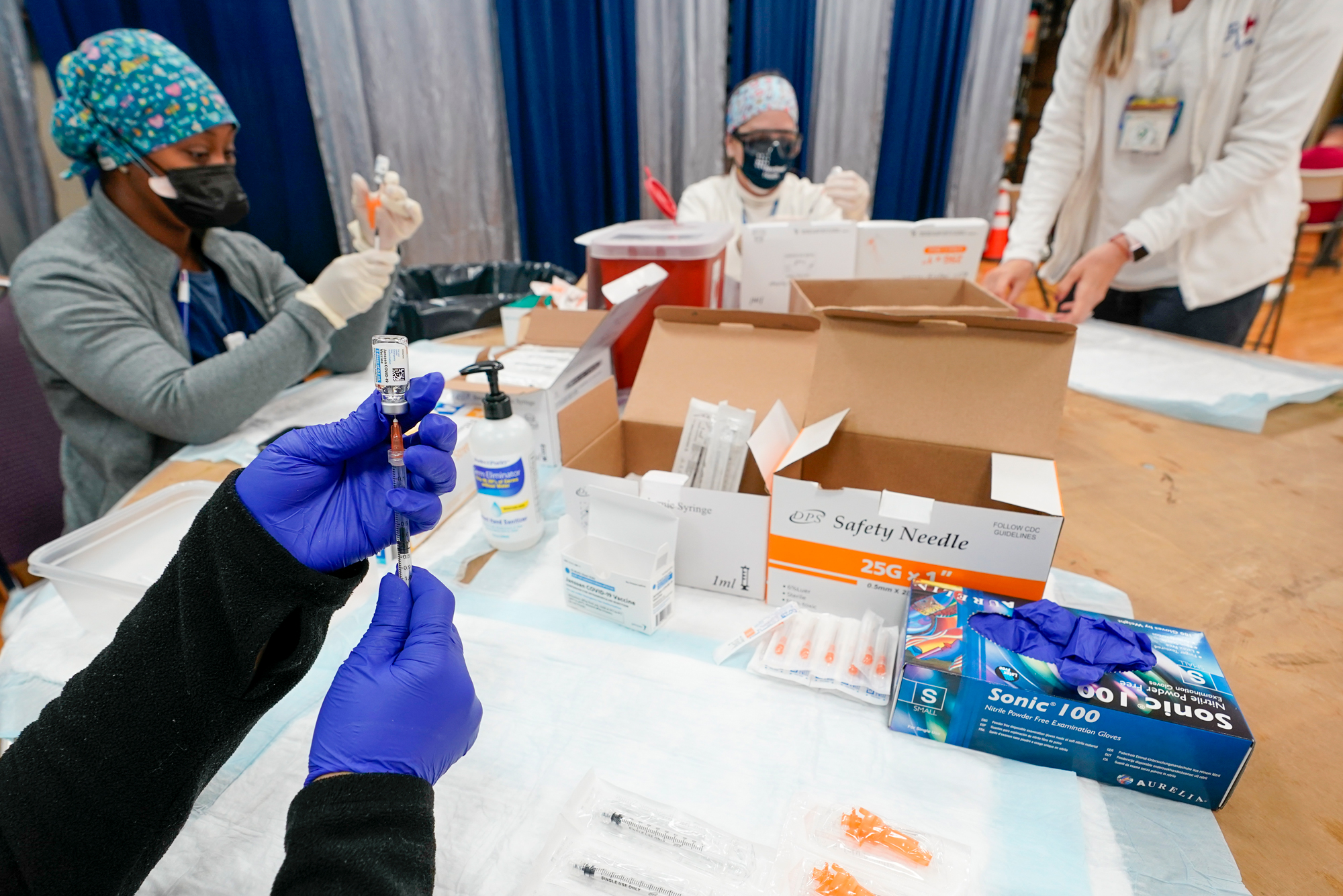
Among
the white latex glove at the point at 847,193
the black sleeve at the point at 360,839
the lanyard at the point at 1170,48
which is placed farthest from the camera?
the white latex glove at the point at 847,193

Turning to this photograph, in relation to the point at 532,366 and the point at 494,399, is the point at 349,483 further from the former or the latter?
the point at 532,366

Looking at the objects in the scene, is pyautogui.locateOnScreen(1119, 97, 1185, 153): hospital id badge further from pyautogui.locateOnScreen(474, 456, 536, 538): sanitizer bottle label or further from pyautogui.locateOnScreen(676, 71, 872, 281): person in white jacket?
pyautogui.locateOnScreen(474, 456, 536, 538): sanitizer bottle label

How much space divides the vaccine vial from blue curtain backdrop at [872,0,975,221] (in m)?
3.75

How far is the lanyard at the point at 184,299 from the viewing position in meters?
1.28

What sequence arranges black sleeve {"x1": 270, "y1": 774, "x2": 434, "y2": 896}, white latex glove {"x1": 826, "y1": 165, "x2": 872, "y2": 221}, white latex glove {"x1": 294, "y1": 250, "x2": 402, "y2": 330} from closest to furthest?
1. black sleeve {"x1": 270, "y1": 774, "x2": 434, "y2": 896}
2. white latex glove {"x1": 294, "y1": 250, "x2": 402, "y2": 330}
3. white latex glove {"x1": 826, "y1": 165, "x2": 872, "y2": 221}

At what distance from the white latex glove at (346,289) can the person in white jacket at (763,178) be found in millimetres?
1019

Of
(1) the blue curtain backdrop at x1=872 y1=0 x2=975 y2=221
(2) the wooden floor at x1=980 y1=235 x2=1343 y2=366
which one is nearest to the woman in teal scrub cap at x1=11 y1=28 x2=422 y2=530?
(2) the wooden floor at x1=980 y1=235 x2=1343 y2=366

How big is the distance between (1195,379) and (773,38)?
9.25ft

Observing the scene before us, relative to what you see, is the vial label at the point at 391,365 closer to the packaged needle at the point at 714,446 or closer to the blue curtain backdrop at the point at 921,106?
the packaged needle at the point at 714,446

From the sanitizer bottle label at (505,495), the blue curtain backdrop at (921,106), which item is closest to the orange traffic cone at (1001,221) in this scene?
the blue curtain backdrop at (921,106)

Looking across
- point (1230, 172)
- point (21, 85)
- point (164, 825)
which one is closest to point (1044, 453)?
point (164, 825)

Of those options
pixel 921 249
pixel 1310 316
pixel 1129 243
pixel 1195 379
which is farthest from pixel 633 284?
pixel 1310 316

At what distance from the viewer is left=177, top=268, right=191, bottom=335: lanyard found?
50.6 inches

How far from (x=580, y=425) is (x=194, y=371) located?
75cm
